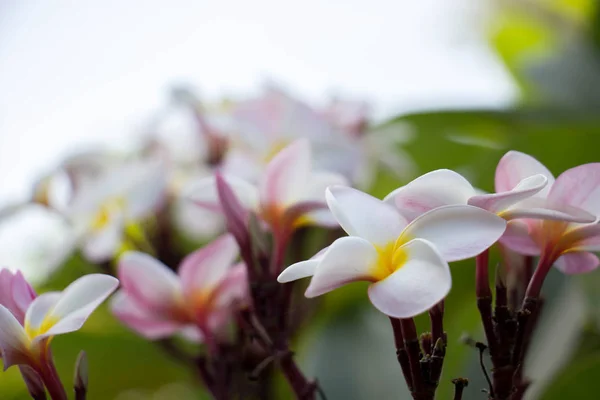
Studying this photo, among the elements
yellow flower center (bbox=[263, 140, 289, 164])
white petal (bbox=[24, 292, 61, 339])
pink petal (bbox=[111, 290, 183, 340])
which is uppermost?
white petal (bbox=[24, 292, 61, 339])

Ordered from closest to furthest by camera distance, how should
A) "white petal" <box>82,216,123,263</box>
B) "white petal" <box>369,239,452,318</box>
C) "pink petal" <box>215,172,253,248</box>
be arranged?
"white petal" <box>369,239,452,318</box>
"pink petal" <box>215,172,253,248</box>
"white petal" <box>82,216,123,263</box>

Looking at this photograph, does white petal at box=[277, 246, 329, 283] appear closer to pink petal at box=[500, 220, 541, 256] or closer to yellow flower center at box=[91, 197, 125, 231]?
pink petal at box=[500, 220, 541, 256]

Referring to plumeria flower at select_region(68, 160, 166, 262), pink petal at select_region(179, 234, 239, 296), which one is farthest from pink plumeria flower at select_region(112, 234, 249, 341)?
plumeria flower at select_region(68, 160, 166, 262)

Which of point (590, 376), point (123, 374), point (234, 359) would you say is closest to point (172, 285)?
point (234, 359)

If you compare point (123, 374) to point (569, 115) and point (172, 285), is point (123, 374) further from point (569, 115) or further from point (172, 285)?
point (569, 115)

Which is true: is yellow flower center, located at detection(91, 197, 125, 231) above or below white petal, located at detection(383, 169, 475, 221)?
below

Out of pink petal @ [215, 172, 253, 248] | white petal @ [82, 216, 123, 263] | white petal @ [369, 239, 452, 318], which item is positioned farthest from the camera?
white petal @ [82, 216, 123, 263]

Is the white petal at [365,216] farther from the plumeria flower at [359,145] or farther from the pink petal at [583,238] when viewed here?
the plumeria flower at [359,145]

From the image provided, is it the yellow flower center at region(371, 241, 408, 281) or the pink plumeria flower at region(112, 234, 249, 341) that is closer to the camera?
the yellow flower center at region(371, 241, 408, 281)
